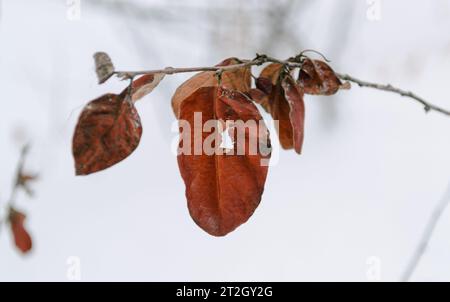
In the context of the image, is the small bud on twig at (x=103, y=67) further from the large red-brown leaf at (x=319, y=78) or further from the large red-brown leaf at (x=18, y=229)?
the large red-brown leaf at (x=18, y=229)

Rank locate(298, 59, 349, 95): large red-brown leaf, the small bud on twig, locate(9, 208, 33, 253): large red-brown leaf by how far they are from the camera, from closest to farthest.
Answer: the small bud on twig < locate(298, 59, 349, 95): large red-brown leaf < locate(9, 208, 33, 253): large red-brown leaf

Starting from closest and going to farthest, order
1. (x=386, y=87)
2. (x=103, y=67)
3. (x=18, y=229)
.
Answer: (x=103, y=67) < (x=386, y=87) < (x=18, y=229)

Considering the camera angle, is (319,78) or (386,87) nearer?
(319,78)

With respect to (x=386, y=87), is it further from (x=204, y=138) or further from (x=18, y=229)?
(x=18, y=229)

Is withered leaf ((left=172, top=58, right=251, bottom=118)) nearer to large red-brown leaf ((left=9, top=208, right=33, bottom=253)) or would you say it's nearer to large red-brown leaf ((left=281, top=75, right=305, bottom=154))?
large red-brown leaf ((left=281, top=75, right=305, bottom=154))

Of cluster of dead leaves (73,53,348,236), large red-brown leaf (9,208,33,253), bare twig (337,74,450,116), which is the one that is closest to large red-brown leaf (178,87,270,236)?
cluster of dead leaves (73,53,348,236)

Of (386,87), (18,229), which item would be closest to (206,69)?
(386,87)
